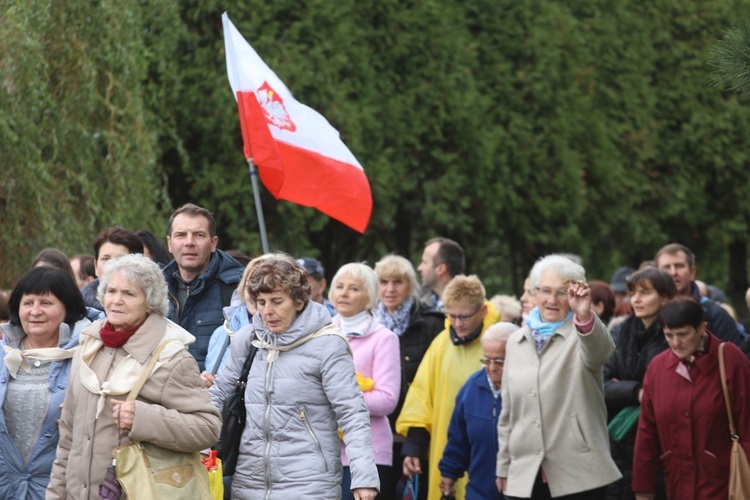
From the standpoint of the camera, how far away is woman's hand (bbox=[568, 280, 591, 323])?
706 cm

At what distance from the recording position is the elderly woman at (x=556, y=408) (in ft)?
24.3

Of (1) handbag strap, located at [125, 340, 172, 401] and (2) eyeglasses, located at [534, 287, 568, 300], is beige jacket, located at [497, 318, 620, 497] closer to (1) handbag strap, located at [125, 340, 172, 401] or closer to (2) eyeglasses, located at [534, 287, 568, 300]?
(2) eyeglasses, located at [534, 287, 568, 300]

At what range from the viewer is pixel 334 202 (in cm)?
907

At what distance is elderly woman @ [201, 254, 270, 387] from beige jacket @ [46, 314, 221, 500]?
906 mm

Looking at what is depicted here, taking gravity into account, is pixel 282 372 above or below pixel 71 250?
below

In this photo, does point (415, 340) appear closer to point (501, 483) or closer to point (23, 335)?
point (501, 483)

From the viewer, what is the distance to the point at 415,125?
18.6m

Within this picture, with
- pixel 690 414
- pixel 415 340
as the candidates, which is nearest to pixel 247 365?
pixel 690 414

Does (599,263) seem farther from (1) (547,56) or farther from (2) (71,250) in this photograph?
(2) (71,250)

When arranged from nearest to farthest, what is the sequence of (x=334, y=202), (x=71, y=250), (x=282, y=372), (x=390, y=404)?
(x=282, y=372), (x=390, y=404), (x=334, y=202), (x=71, y=250)

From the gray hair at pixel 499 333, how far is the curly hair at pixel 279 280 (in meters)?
2.05

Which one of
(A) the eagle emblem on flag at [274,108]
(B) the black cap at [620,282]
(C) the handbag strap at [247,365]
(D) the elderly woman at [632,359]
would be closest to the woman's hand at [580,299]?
(D) the elderly woman at [632,359]

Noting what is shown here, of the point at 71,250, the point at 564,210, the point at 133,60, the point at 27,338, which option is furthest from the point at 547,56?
the point at 27,338

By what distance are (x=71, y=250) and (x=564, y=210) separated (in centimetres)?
1030
